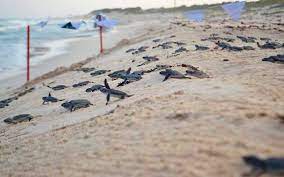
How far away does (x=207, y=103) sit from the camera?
5773 mm

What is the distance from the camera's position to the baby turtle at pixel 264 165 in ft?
12.0

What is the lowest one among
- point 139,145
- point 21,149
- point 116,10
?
point 21,149

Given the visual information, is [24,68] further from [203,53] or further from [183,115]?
[183,115]

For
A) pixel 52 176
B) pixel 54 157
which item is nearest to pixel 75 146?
pixel 54 157

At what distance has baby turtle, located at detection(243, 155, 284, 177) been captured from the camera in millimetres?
3660

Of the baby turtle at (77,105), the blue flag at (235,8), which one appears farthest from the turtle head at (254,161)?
the blue flag at (235,8)

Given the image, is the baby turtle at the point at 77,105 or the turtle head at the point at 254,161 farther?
the baby turtle at the point at 77,105

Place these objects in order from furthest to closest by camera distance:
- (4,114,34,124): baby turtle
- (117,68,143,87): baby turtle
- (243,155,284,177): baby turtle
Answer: (117,68,143,87): baby turtle < (4,114,34,124): baby turtle < (243,155,284,177): baby turtle

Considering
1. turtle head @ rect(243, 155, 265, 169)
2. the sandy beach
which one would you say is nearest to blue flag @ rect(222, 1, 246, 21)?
the sandy beach

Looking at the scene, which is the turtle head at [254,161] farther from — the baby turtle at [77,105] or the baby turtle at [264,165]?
the baby turtle at [77,105]

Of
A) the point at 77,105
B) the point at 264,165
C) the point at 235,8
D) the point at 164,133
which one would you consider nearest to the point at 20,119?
the point at 77,105

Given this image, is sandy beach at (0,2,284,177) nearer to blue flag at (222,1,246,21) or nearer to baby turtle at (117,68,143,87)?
baby turtle at (117,68,143,87)

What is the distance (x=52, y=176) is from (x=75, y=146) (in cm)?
71

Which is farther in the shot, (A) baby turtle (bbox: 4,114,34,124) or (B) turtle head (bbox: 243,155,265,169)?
(A) baby turtle (bbox: 4,114,34,124)
